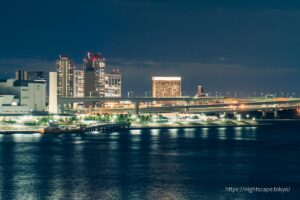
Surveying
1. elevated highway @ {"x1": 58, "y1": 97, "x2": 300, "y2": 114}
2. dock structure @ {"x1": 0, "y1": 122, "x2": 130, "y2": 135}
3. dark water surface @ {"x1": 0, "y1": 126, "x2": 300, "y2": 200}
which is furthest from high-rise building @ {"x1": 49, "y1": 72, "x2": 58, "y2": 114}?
dark water surface @ {"x1": 0, "y1": 126, "x2": 300, "y2": 200}

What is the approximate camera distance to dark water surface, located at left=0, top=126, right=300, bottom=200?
26469mm

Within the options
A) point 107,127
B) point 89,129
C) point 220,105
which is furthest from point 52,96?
point 220,105

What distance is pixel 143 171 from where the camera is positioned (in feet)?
109

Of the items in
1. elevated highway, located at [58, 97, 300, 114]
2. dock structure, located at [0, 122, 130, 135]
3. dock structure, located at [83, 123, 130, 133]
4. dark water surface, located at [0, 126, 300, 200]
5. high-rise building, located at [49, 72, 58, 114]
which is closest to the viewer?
dark water surface, located at [0, 126, 300, 200]

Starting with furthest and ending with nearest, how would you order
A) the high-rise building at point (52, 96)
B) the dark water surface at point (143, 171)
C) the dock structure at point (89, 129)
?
the high-rise building at point (52, 96) < the dock structure at point (89, 129) < the dark water surface at point (143, 171)

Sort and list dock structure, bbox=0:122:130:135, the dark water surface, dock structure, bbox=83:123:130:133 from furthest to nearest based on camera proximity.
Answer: dock structure, bbox=83:123:130:133, dock structure, bbox=0:122:130:135, the dark water surface

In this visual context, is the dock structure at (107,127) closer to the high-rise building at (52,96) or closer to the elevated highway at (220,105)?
the high-rise building at (52,96)

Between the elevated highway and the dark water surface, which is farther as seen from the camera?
the elevated highway

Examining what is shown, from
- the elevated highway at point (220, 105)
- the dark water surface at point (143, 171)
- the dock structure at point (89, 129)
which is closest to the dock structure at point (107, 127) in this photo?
the dock structure at point (89, 129)

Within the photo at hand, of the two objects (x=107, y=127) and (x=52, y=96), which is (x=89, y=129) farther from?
(x=52, y=96)

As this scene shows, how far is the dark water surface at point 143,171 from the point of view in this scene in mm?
26469

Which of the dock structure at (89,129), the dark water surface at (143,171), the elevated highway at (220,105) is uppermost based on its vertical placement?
the elevated highway at (220,105)

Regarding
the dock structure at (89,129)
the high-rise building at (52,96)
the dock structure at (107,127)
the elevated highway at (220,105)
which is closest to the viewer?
the dock structure at (89,129)

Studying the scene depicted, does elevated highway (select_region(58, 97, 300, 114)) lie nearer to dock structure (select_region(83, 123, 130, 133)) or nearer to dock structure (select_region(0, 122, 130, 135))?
dock structure (select_region(83, 123, 130, 133))
